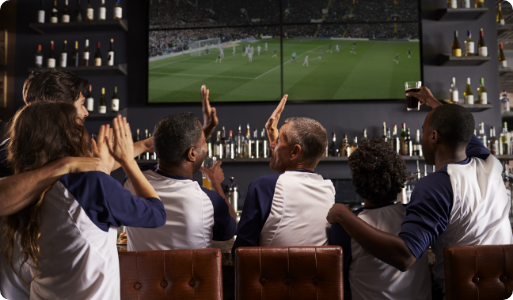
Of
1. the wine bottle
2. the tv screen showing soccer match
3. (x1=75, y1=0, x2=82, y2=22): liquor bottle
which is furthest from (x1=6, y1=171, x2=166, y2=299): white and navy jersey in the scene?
(x1=75, y1=0, x2=82, y2=22): liquor bottle

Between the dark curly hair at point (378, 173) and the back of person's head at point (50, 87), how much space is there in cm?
128

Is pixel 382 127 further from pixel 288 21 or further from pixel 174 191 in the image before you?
pixel 174 191

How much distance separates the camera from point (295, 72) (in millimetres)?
4043

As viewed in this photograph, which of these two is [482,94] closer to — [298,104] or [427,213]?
[298,104]

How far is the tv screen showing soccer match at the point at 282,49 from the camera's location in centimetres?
396

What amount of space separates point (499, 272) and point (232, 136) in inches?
122

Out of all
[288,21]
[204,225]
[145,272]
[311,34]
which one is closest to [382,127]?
[311,34]

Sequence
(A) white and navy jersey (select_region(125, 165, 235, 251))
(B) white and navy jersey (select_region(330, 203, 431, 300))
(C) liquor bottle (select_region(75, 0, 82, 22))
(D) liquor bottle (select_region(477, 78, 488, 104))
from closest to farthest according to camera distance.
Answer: (B) white and navy jersey (select_region(330, 203, 431, 300))
(A) white and navy jersey (select_region(125, 165, 235, 251))
(D) liquor bottle (select_region(477, 78, 488, 104))
(C) liquor bottle (select_region(75, 0, 82, 22))

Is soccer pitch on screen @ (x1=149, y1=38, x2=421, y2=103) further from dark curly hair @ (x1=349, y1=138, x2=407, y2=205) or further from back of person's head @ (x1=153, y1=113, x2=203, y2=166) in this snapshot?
dark curly hair @ (x1=349, y1=138, x2=407, y2=205)

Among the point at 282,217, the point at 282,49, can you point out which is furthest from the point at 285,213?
the point at 282,49

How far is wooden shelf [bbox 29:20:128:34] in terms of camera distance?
4.02 metres

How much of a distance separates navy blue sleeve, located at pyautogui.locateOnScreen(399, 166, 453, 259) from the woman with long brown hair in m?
0.78

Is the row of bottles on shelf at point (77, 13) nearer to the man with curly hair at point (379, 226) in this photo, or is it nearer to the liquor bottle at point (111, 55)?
the liquor bottle at point (111, 55)

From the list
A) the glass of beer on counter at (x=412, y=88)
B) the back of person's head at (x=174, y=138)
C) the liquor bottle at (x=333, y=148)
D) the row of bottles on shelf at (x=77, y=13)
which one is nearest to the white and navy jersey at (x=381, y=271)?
the back of person's head at (x=174, y=138)
